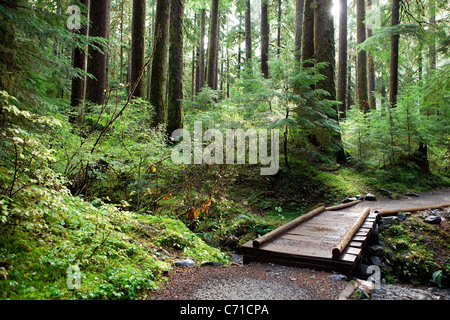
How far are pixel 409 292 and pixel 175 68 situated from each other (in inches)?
441

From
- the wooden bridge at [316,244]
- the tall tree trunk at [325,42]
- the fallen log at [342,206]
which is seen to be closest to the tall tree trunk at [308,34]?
the tall tree trunk at [325,42]

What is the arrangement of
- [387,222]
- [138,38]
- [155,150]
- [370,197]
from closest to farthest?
[155,150] < [387,222] < [370,197] < [138,38]

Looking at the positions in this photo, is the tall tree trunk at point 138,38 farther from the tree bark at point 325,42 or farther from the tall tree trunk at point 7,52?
the tree bark at point 325,42

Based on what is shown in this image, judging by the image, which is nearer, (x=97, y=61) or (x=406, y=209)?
(x=406, y=209)

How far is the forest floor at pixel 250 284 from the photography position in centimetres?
311

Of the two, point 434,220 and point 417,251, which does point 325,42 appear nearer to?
point 434,220

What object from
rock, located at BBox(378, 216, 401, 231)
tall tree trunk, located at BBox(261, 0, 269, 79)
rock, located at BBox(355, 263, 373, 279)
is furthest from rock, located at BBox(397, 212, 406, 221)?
tall tree trunk, located at BBox(261, 0, 269, 79)

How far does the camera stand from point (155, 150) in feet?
21.8

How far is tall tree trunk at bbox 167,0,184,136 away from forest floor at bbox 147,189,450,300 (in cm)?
861

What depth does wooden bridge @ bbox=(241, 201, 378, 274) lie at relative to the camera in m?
4.19

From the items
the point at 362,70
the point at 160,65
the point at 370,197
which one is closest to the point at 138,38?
the point at 160,65

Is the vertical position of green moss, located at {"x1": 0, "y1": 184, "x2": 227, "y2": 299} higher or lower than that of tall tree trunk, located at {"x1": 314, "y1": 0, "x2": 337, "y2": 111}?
lower

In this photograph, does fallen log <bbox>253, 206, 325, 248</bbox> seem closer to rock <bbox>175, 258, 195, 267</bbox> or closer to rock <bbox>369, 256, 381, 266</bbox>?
rock <bbox>175, 258, 195, 267</bbox>

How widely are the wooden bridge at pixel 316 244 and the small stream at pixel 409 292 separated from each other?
2.39 feet
